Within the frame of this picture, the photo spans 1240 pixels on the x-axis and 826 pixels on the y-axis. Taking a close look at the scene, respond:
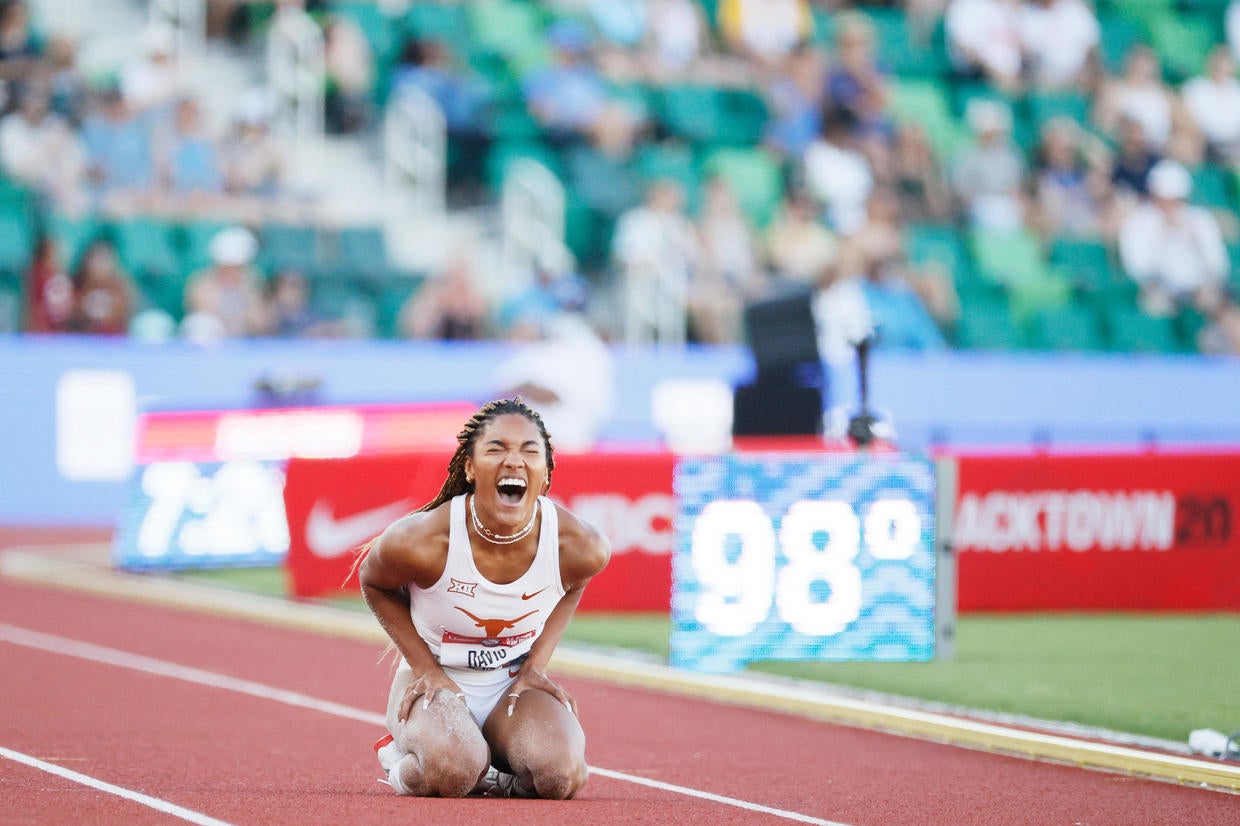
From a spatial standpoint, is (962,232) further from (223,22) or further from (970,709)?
(970,709)

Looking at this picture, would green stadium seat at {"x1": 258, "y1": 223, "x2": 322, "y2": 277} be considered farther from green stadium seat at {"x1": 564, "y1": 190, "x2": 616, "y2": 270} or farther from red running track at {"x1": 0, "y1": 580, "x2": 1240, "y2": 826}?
red running track at {"x1": 0, "y1": 580, "x2": 1240, "y2": 826}

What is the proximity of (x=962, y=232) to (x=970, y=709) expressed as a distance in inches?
565

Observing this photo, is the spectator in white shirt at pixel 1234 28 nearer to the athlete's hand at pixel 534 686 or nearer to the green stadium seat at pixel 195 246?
the green stadium seat at pixel 195 246

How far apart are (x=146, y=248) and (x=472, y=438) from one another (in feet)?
42.9

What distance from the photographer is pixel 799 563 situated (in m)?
9.98

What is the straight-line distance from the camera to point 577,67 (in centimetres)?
2156

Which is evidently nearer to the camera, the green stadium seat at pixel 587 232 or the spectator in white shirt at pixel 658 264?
the spectator in white shirt at pixel 658 264

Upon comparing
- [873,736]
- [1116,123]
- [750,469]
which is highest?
[1116,123]

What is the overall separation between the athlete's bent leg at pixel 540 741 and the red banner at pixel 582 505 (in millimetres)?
5627

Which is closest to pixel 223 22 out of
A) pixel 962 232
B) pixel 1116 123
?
pixel 962 232

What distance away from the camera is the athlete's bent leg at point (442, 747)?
6.13m

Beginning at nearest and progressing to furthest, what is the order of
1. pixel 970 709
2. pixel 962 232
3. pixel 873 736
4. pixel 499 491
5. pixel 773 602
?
pixel 499 491
pixel 873 736
pixel 970 709
pixel 773 602
pixel 962 232

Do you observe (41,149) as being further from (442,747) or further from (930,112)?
(442,747)

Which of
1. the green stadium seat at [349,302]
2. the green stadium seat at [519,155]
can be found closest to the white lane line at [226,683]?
the green stadium seat at [349,302]
